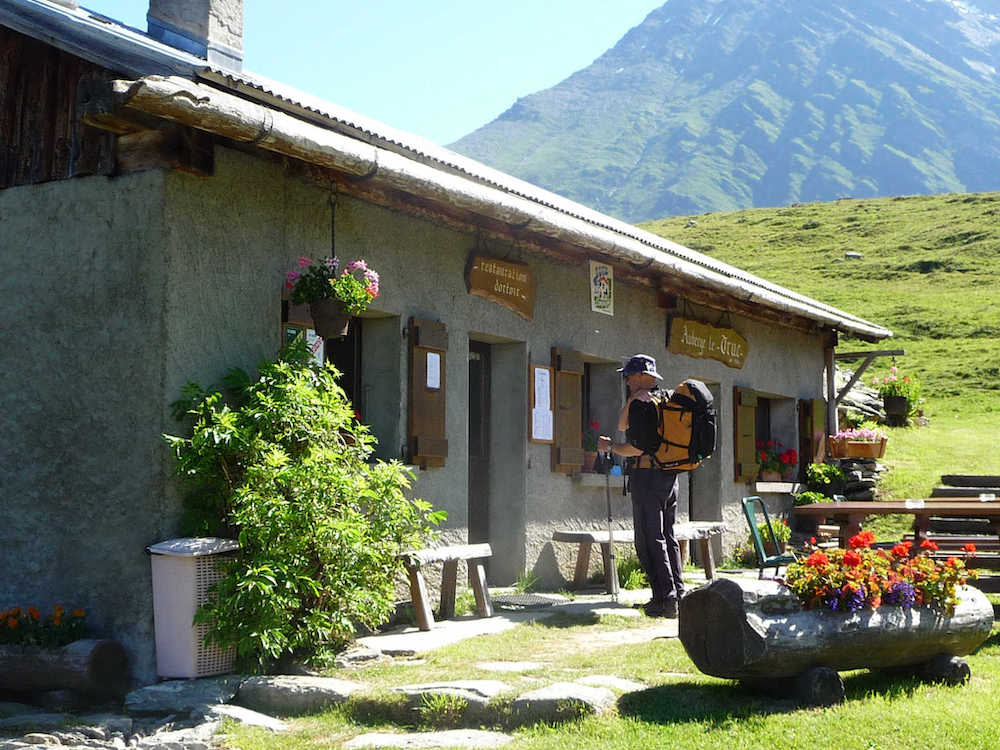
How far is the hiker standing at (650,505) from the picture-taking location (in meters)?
8.12

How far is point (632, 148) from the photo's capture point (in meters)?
199

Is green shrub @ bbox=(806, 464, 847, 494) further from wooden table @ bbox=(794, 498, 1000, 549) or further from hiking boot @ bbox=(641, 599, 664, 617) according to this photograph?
hiking boot @ bbox=(641, 599, 664, 617)

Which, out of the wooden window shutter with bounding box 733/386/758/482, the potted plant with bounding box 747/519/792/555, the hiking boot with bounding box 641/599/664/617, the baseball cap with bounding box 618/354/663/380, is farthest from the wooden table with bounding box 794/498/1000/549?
the wooden window shutter with bounding box 733/386/758/482

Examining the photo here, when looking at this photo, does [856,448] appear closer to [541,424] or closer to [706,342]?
[706,342]

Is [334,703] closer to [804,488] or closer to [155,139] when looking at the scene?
[155,139]

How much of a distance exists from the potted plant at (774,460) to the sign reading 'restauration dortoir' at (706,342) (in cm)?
167

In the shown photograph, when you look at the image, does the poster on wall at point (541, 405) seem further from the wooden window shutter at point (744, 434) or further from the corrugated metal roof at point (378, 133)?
the wooden window shutter at point (744, 434)

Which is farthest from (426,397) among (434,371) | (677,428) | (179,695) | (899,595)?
(899,595)

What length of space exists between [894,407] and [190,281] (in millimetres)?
18688

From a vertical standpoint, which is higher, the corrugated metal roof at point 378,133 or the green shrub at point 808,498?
the corrugated metal roof at point 378,133

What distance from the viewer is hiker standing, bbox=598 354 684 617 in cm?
812

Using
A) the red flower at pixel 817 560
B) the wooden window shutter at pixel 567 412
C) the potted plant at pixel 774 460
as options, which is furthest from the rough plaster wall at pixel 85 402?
the potted plant at pixel 774 460

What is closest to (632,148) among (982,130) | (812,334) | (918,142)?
(918,142)

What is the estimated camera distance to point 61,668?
619 centimetres
